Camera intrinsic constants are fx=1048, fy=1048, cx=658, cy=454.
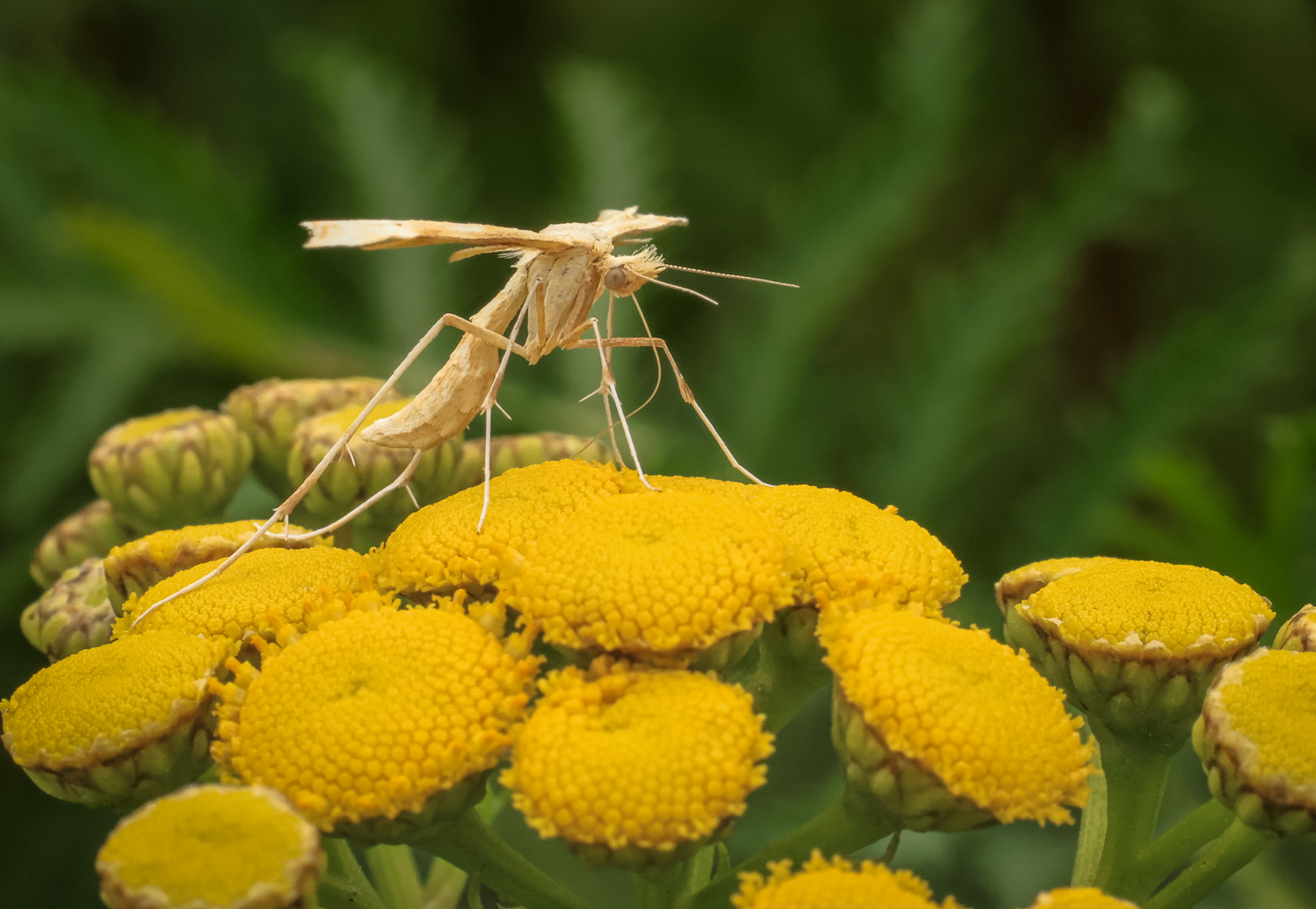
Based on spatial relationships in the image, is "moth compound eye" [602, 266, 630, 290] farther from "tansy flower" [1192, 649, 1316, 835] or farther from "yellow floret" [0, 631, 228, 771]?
"tansy flower" [1192, 649, 1316, 835]

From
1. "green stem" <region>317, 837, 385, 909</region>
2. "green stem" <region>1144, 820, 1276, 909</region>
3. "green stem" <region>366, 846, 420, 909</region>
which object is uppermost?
"green stem" <region>1144, 820, 1276, 909</region>

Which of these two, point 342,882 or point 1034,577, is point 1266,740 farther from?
point 342,882

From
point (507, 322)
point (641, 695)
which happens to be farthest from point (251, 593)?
point (507, 322)

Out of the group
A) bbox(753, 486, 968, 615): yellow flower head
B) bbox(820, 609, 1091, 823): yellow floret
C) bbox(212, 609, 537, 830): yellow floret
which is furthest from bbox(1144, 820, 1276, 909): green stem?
bbox(212, 609, 537, 830): yellow floret

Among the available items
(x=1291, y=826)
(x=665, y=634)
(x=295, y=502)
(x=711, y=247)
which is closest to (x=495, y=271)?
(x=711, y=247)

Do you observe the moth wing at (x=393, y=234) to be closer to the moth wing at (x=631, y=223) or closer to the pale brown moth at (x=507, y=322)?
the pale brown moth at (x=507, y=322)

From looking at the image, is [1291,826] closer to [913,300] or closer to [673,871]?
[673,871]

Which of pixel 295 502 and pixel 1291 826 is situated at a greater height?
pixel 295 502
